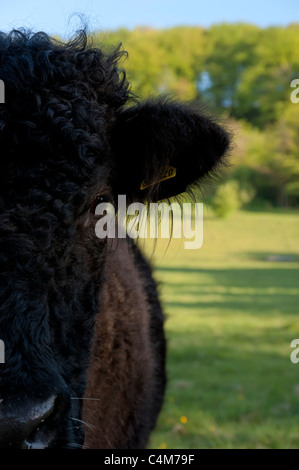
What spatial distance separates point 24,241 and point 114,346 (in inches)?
64.4

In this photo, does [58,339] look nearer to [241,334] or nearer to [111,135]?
[111,135]

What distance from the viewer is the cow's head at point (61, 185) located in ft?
7.25

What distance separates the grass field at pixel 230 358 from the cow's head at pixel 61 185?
69 centimetres

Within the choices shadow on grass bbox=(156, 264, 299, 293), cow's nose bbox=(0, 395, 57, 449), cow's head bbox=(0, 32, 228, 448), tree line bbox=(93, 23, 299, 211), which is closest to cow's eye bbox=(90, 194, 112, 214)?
cow's head bbox=(0, 32, 228, 448)

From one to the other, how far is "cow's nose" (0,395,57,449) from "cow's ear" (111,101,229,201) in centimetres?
149

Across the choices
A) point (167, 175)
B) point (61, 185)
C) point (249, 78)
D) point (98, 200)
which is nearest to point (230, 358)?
point (167, 175)

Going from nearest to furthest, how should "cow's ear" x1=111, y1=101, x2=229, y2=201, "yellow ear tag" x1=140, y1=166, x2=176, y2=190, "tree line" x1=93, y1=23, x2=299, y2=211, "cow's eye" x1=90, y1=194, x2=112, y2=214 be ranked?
"cow's eye" x1=90, y1=194, x2=112, y2=214
"cow's ear" x1=111, y1=101, x2=229, y2=201
"yellow ear tag" x1=140, y1=166, x2=176, y2=190
"tree line" x1=93, y1=23, x2=299, y2=211

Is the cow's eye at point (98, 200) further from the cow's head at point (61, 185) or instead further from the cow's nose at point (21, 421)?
the cow's nose at point (21, 421)

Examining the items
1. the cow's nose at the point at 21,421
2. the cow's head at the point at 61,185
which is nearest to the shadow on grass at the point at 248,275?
the cow's head at the point at 61,185

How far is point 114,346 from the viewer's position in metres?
3.81

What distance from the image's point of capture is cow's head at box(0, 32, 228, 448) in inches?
87.0

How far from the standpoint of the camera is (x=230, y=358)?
9.66 m

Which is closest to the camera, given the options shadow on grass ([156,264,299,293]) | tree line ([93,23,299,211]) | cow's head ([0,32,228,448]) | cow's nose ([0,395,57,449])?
cow's nose ([0,395,57,449])

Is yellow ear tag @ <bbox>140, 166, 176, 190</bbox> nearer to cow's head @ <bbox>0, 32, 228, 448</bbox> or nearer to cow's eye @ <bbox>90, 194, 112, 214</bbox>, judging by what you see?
cow's head @ <bbox>0, 32, 228, 448</bbox>
